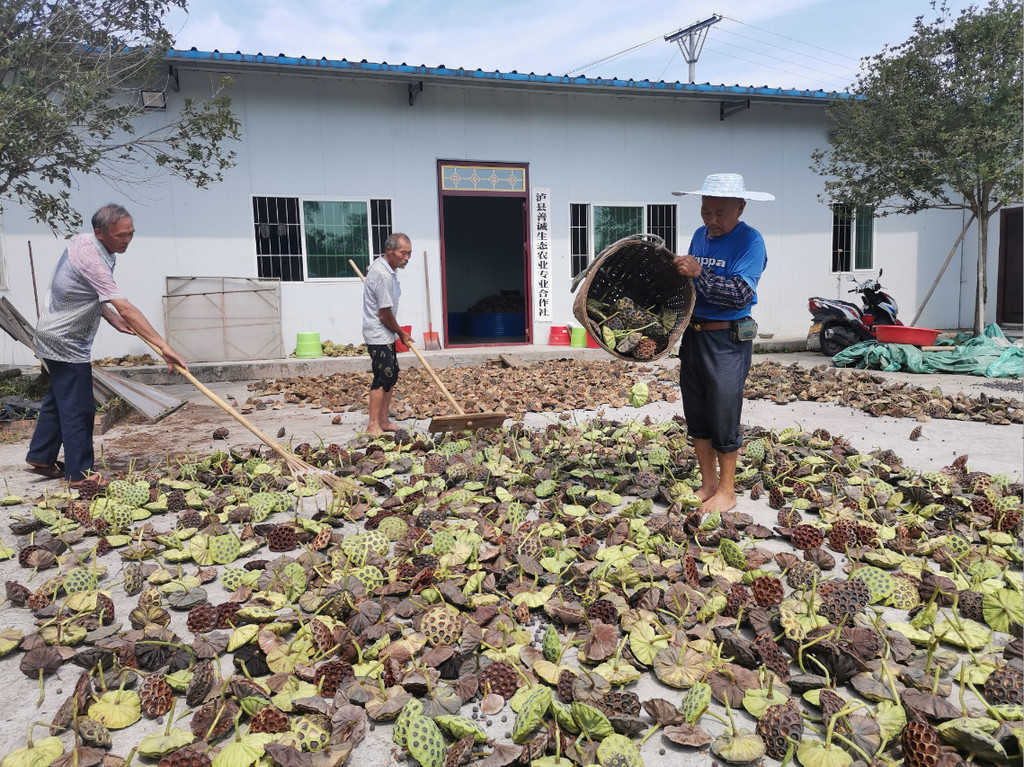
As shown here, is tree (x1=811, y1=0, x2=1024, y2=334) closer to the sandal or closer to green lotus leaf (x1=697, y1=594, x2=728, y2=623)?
green lotus leaf (x1=697, y1=594, x2=728, y2=623)

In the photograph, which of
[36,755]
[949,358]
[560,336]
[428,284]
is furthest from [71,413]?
[949,358]

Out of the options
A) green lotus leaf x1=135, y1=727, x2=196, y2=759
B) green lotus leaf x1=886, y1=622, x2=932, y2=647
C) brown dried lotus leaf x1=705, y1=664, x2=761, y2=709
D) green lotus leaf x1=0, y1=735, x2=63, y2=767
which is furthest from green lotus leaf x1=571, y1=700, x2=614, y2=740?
green lotus leaf x1=0, y1=735, x2=63, y2=767

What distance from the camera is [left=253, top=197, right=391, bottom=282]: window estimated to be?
930 centimetres

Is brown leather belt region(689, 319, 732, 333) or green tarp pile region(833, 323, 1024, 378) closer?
brown leather belt region(689, 319, 732, 333)

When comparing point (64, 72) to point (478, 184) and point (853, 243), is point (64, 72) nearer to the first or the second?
point (478, 184)

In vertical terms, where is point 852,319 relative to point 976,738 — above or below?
above

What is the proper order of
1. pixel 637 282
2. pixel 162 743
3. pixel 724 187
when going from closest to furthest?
1. pixel 162 743
2. pixel 724 187
3. pixel 637 282

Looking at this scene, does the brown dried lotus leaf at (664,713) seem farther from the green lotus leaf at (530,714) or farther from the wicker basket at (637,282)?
the wicker basket at (637,282)

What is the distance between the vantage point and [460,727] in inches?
65.5

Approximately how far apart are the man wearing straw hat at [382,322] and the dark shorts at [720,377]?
8.02ft

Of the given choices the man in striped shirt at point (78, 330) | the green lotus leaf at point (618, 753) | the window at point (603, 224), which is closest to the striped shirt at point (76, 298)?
the man in striped shirt at point (78, 330)

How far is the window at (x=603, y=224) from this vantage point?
421 inches

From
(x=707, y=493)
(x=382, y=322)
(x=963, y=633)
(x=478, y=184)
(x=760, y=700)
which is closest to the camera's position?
(x=760, y=700)

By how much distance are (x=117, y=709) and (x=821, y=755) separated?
1.71m
